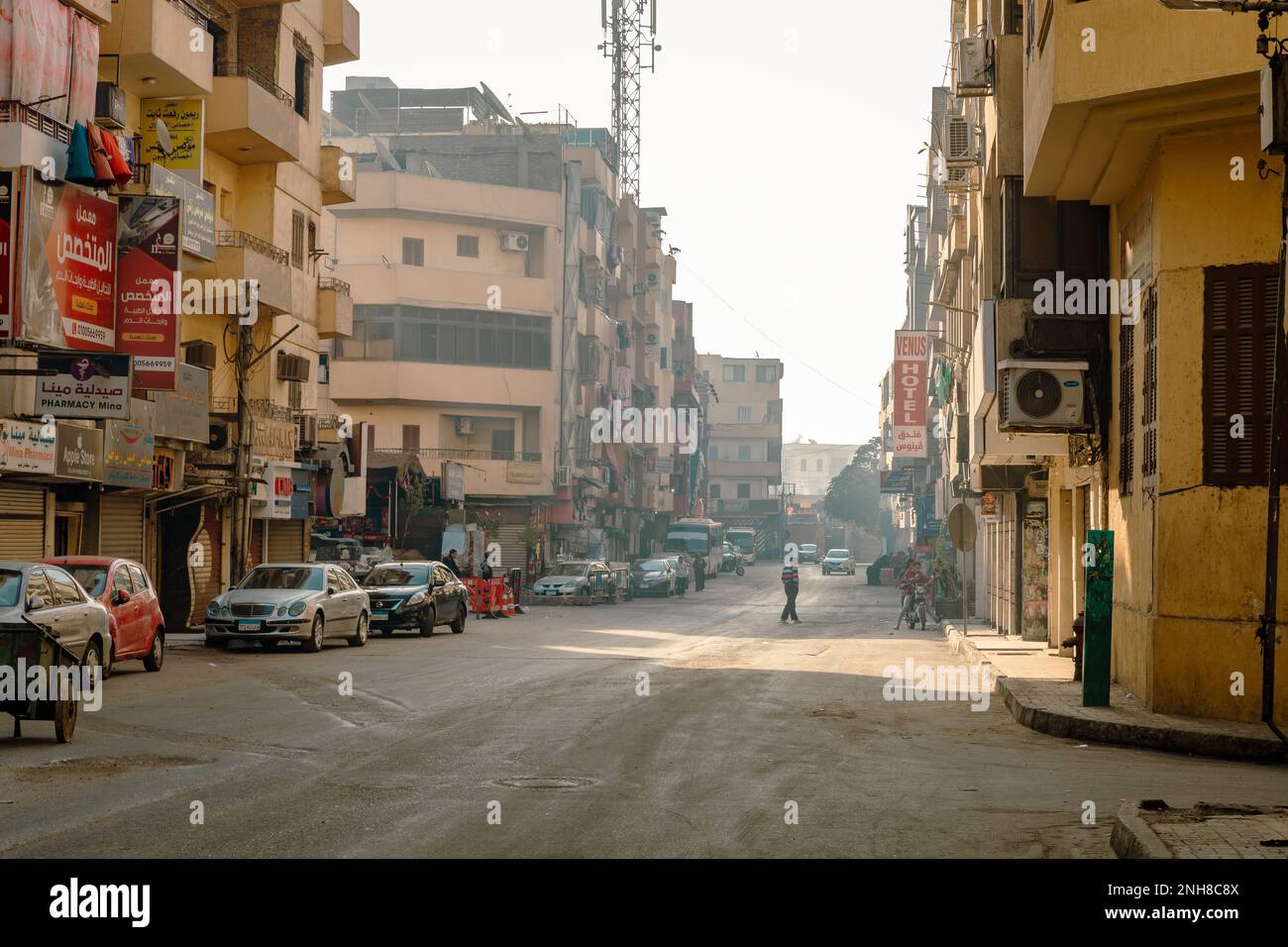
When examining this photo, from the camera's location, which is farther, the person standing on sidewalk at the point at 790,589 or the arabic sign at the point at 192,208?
the person standing on sidewalk at the point at 790,589

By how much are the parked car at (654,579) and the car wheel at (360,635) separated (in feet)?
112

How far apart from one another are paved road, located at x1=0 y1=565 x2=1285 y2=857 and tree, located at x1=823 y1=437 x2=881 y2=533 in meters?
135

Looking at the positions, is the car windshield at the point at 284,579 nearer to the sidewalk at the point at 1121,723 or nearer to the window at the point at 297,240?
the sidewalk at the point at 1121,723

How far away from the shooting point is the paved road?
887 centimetres

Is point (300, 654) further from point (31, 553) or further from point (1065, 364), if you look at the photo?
point (1065, 364)

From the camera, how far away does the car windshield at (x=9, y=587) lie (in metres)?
16.2

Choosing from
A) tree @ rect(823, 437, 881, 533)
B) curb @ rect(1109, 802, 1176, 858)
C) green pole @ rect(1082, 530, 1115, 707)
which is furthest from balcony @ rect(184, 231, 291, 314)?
tree @ rect(823, 437, 881, 533)

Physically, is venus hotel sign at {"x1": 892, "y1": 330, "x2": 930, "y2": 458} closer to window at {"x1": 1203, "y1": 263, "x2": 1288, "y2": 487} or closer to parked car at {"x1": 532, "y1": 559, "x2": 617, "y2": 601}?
parked car at {"x1": 532, "y1": 559, "x2": 617, "y2": 601}

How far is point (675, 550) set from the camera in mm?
84875

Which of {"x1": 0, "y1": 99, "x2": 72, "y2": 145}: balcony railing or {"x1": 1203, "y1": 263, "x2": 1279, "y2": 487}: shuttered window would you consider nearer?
{"x1": 1203, "y1": 263, "x2": 1279, "y2": 487}: shuttered window

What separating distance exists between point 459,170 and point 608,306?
673 inches

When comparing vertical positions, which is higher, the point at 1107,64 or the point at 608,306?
the point at 608,306

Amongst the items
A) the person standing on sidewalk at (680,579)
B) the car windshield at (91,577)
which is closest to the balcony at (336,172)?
the car windshield at (91,577)
